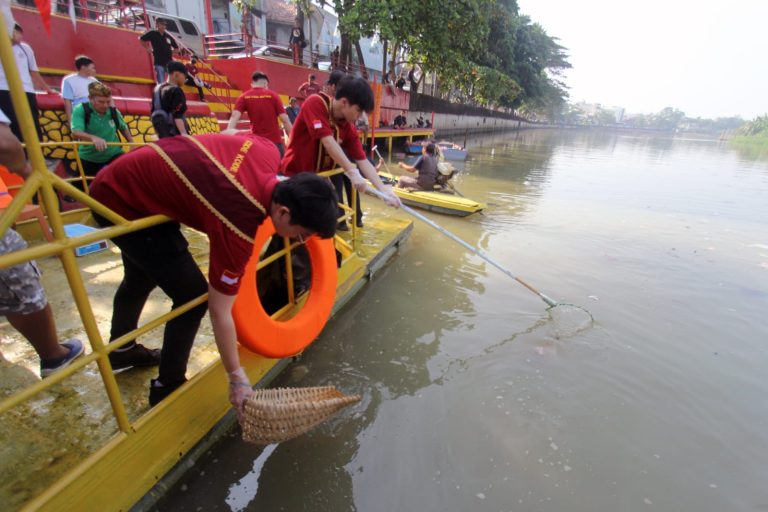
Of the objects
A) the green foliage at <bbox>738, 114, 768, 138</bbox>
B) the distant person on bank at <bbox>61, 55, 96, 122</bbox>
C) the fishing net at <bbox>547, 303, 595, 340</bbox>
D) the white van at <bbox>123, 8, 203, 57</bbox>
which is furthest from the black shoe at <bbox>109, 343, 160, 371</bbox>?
the green foliage at <bbox>738, 114, 768, 138</bbox>

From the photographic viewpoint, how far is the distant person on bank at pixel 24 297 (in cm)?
145

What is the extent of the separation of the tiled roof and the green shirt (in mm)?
24225

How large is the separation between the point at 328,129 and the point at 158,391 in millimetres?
2020

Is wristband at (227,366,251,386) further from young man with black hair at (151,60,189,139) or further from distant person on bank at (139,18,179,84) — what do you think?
distant person on bank at (139,18,179,84)

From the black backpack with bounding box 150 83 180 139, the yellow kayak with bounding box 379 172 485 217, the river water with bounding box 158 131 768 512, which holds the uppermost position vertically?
the black backpack with bounding box 150 83 180 139

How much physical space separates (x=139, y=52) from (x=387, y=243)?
7.29 meters

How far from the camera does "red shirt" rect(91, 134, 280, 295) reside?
1447mm

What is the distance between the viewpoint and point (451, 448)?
7.90ft

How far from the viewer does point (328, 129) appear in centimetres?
289

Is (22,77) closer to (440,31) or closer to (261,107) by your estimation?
(261,107)

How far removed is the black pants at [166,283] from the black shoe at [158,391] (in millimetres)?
24

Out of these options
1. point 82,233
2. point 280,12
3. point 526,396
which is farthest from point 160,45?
point 280,12

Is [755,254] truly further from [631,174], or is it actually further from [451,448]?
[631,174]

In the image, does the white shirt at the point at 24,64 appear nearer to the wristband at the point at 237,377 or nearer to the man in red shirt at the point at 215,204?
the man in red shirt at the point at 215,204
